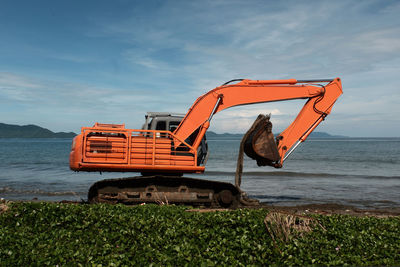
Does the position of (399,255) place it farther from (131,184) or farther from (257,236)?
(131,184)

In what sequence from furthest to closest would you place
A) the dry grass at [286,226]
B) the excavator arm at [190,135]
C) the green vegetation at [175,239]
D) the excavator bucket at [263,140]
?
1. the excavator bucket at [263,140]
2. the excavator arm at [190,135]
3. the dry grass at [286,226]
4. the green vegetation at [175,239]

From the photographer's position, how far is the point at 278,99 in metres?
12.5

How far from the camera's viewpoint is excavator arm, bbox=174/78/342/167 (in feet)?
39.5

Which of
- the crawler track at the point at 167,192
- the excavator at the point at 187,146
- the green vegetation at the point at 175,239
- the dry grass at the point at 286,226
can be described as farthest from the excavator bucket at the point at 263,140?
the dry grass at the point at 286,226

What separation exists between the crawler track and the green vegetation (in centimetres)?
259

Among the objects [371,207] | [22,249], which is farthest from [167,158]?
[371,207]

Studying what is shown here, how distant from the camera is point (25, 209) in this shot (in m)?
8.98

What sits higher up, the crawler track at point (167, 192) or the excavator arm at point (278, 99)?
the excavator arm at point (278, 99)

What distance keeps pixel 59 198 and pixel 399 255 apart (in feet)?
46.5

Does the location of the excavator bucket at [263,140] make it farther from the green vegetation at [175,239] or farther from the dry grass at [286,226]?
the dry grass at [286,226]

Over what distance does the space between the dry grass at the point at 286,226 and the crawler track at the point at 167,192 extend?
3935 millimetres

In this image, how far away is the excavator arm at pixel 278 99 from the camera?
474 inches

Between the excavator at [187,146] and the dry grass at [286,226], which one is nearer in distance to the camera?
the dry grass at [286,226]

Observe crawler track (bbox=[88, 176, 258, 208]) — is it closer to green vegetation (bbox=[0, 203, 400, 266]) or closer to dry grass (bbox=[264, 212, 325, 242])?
green vegetation (bbox=[0, 203, 400, 266])
